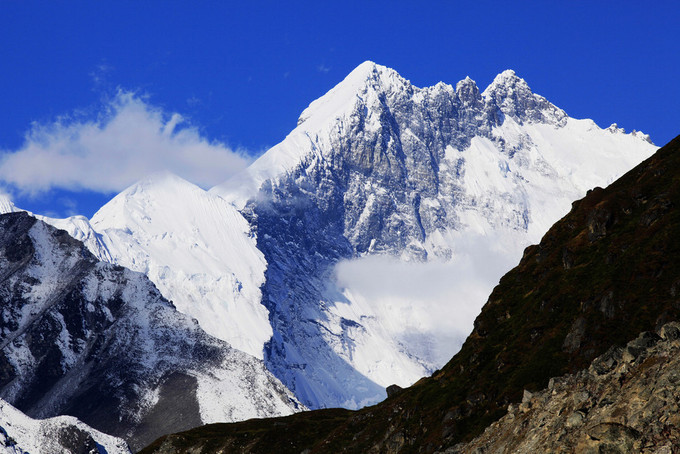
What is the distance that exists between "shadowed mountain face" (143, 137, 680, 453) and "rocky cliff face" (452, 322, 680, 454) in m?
15.7

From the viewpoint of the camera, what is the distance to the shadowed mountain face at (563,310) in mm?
121438

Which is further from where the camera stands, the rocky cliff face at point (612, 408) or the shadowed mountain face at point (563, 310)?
the shadowed mountain face at point (563, 310)

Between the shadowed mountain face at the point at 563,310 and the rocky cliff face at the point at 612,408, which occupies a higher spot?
the shadowed mountain face at the point at 563,310

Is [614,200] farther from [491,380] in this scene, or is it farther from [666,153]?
[491,380]

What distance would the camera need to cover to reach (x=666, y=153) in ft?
528

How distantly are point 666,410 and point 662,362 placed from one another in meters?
8.94

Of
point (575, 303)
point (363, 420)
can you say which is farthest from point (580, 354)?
point (363, 420)

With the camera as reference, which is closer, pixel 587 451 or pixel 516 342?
pixel 587 451

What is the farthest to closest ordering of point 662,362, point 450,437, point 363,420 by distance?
point 363,420 < point 450,437 < point 662,362

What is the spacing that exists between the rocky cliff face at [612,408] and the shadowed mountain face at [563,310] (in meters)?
15.7

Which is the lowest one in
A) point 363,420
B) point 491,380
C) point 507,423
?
point 507,423

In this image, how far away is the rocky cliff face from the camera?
248ft

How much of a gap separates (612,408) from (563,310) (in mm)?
54332

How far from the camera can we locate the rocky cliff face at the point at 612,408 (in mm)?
75556
